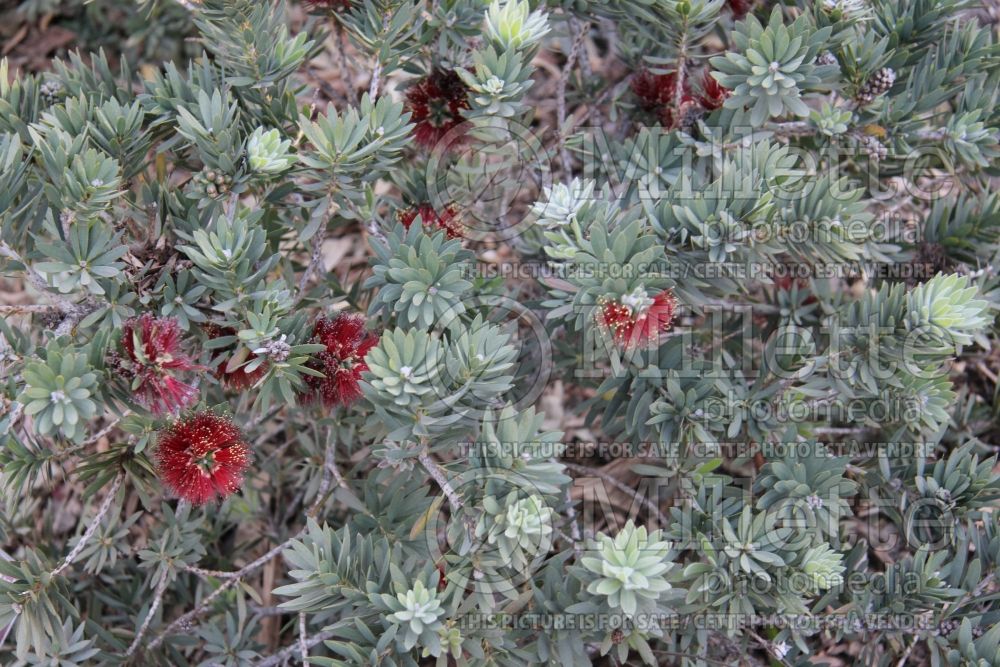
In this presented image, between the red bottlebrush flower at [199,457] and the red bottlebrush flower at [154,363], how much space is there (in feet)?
0.24

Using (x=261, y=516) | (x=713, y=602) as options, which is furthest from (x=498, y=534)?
(x=261, y=516)

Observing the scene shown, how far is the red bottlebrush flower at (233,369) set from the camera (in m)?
1.59

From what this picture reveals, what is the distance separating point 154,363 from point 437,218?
0.69m

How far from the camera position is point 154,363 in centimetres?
146

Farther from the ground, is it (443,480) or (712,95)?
(712,95)

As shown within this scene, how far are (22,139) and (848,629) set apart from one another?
6.69 ft

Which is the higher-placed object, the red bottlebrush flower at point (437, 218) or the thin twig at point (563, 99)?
the thin twig at point (563, 99)

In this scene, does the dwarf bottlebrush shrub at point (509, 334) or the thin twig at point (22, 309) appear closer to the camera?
the dwarf bottlebrush shrub at point (509, 334)

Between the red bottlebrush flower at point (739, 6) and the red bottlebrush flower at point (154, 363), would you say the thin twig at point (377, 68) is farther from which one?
the red bottlebrush flower at point (739, 6)

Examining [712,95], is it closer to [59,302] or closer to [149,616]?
[59,302]

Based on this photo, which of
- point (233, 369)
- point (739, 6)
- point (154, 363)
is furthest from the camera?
point (739, 6)

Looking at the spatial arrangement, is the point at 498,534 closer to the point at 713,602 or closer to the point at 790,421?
the point at 713,602

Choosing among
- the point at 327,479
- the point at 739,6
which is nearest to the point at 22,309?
the point at 327,479

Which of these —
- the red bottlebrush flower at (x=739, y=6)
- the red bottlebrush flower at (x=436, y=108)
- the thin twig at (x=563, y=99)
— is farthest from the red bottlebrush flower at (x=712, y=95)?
the red bottlebrush flower at (x=436, y=108)
